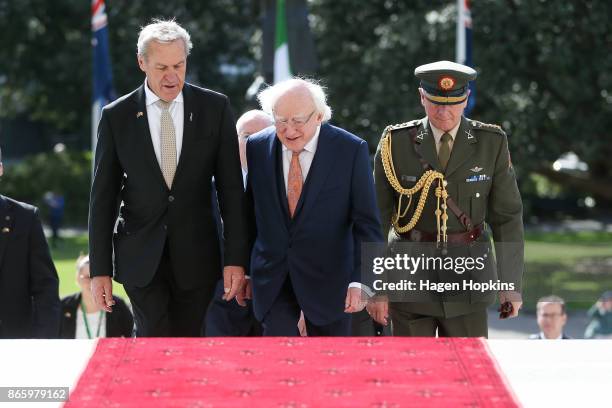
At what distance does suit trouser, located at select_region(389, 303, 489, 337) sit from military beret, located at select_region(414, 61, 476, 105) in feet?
3.26

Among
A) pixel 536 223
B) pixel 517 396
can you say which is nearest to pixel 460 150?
pixel 517 396

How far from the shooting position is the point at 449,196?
18.1 ft

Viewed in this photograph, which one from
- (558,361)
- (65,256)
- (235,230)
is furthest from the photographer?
(65,256)

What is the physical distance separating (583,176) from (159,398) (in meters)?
19.1

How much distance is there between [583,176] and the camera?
2166cm

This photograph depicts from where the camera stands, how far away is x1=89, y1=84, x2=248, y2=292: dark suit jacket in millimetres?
5207

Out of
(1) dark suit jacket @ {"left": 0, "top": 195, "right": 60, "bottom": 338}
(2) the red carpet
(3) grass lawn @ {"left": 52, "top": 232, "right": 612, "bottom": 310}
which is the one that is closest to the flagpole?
(3) grass lawn @ {"left": 52, "top": 232, "right": 612, "bottom": 310}

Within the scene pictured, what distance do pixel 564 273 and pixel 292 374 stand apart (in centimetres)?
1560

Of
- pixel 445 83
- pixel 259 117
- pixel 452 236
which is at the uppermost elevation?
pixel 445 83

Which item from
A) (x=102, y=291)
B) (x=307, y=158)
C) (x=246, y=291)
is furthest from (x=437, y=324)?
(x=102, y=291)

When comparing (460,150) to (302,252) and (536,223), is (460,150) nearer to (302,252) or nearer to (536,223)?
(302,252)

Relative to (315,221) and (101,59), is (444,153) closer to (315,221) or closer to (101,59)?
(315,221)

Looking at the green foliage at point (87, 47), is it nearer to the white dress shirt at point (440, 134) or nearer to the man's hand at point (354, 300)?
the white dress shirt at point (440, 134)

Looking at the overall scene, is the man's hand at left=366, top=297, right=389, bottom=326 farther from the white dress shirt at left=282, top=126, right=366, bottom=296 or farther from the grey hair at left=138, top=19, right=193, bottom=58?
the grey hair at left=138, top=19, right=193, bottom=58
